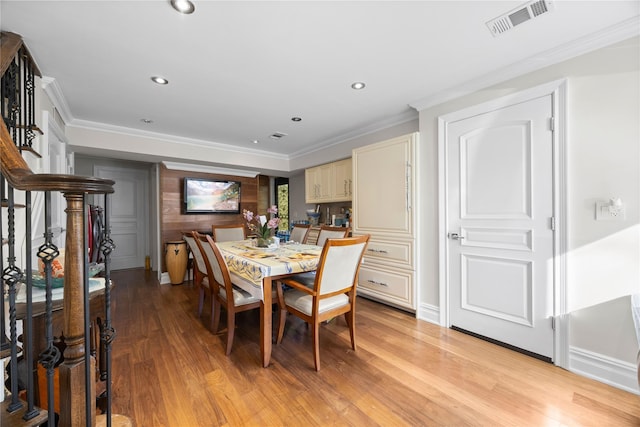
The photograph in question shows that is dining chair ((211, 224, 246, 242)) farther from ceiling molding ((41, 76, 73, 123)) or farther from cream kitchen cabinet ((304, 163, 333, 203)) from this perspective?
ceiling molding ((41, 76, 73, 123))

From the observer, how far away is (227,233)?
4.00 m

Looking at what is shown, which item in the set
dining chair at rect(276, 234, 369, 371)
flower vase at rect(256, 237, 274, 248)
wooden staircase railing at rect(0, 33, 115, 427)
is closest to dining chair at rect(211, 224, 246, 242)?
flower vase at rect(256, 237, 274, 248)

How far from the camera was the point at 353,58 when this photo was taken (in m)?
2.08

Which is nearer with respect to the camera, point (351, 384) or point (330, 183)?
point (351, 384)

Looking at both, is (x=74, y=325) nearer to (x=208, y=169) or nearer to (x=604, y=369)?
(x=604, y=369)

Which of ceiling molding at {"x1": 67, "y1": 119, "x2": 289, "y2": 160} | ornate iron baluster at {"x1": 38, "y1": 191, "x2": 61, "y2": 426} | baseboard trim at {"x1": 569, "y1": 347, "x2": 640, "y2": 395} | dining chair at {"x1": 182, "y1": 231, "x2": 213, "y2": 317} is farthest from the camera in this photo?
ceiling molding at {"x1": 67, "y1": 119, "x2": 289, "y2": 160}

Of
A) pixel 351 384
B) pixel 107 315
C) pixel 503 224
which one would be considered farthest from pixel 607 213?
pixel 107 315

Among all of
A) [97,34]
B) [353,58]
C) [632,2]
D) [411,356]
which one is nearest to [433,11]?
[353,58]

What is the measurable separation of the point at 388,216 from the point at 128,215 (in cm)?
515

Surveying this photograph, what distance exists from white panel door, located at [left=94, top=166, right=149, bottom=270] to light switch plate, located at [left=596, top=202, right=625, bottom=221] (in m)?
6.63

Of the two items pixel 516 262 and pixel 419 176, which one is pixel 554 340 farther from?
pixel 419 176

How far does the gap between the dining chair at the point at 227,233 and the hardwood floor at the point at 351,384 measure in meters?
1.48

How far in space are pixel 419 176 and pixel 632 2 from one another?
5.74ft

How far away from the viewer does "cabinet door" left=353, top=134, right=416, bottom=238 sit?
298 cm
